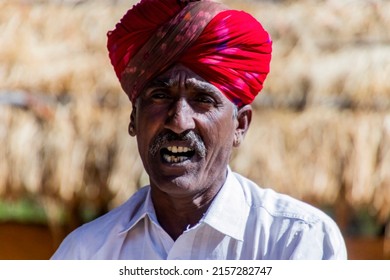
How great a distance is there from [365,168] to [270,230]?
785mm

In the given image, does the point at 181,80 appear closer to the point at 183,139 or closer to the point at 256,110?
the point at 183,139

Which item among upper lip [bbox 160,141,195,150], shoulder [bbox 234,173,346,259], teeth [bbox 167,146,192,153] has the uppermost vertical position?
upper lip [bbox 160,141,195,150]

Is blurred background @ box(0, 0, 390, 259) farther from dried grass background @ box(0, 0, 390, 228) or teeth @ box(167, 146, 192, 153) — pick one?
teeth @ box(167, 146, 192, 153)

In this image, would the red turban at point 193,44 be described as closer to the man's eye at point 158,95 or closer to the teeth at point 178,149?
the man's eye at point 158,95

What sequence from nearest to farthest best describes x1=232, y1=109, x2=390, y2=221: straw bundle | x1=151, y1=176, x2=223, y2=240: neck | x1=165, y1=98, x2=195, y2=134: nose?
x1=165, y1=98, x2=195, y2=134: nose, x1=151, y1=176, x2=223, y2=240: neck, x1=232, y1=109, x2=390, y2=221: straw bundle

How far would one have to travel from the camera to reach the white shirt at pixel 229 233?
7.14 ft

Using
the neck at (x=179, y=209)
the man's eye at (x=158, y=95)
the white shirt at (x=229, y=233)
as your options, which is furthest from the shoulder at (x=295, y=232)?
the man's eye at (x=158, y=95)

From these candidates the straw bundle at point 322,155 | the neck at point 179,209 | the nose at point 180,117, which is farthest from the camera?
the straw bundle at point 322,155

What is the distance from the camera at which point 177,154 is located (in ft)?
6.98

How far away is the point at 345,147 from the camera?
9.49ft

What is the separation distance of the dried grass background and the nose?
0.78 meters

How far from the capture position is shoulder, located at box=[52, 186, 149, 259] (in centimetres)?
228

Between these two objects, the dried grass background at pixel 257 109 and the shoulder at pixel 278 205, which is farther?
the dried grass background at pixel 257 109

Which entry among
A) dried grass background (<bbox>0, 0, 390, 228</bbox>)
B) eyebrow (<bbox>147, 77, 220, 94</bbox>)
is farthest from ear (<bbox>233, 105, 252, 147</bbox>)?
dried grass background (<bbox>0, 0, 390, 228</bbox>)
